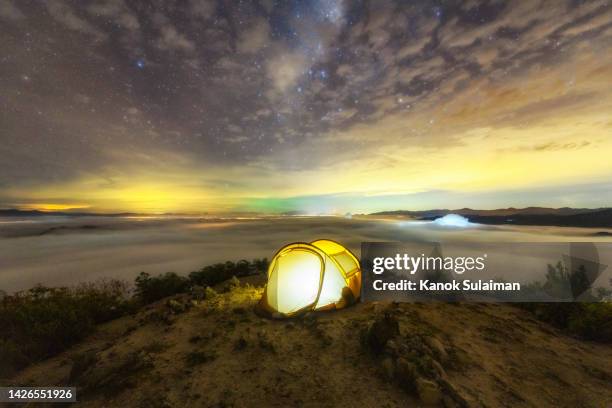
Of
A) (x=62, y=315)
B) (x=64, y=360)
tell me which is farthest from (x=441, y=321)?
(x=62, y=315)

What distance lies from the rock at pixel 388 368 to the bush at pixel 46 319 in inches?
356

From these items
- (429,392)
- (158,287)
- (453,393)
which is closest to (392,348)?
(429,392)

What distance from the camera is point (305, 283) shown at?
905 cm

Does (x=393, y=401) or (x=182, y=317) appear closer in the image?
(x=393, y=401)

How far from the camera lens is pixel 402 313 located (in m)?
8.30

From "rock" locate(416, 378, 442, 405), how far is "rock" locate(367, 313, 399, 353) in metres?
1.31

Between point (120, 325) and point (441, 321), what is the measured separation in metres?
10.8

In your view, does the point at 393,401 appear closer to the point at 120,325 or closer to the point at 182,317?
the point at 182,317

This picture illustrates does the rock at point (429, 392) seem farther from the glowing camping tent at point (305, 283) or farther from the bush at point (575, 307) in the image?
the bush at point (575, 307)

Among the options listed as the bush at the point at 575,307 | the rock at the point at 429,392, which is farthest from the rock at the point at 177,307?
the bush at the point at 575,307

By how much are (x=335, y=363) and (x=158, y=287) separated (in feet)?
31.6

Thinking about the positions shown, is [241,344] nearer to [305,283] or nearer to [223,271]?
[305,283]

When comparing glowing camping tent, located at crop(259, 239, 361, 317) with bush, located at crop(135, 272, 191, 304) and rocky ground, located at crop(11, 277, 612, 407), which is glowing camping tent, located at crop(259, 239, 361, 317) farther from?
bush, located at crop(135, 272, 191, 304)

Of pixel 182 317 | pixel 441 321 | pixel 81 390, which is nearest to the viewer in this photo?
pixel 81 390
